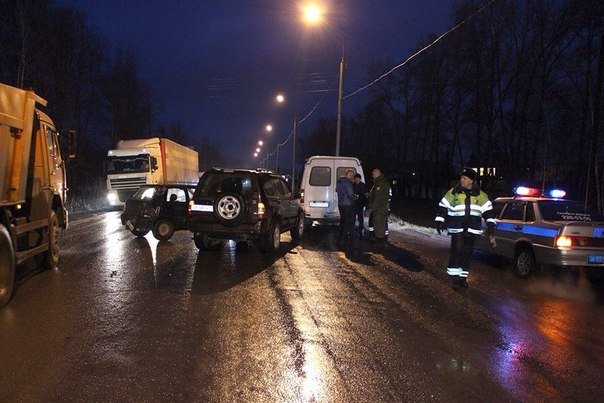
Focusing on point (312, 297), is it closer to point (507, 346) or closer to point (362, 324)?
point (362, 324)

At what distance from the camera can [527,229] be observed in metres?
9.73

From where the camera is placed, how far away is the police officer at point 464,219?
8547 mm

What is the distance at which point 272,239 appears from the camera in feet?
37.9

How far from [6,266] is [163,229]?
267 inches

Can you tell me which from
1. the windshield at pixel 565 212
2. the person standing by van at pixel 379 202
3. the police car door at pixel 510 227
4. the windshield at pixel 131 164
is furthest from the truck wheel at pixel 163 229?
the windshield at pixel 131 164

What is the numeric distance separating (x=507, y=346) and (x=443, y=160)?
46958mm

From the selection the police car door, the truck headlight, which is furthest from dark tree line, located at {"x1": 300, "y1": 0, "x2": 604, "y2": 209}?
the truck headlight

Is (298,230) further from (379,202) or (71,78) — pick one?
(71,78)

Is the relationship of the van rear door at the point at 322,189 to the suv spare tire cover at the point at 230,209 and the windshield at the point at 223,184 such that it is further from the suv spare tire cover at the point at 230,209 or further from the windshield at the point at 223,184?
the suv spare tire cover at the point at 230,209

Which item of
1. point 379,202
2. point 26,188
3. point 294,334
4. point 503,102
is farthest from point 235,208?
point 503,102

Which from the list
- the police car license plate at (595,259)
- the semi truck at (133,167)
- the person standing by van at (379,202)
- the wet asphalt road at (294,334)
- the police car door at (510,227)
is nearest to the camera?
the wet asphalt road at (294,334)

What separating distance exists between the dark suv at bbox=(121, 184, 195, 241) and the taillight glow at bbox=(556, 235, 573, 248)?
8597mm

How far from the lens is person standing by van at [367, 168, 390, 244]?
44.7 ft

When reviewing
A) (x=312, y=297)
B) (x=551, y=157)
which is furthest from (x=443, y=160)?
(x=312, y=297)
